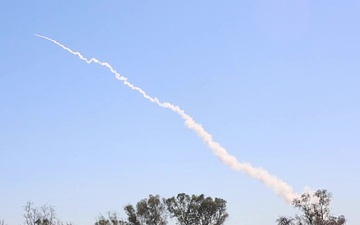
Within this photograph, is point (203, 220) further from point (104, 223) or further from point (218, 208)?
point (104, 223)

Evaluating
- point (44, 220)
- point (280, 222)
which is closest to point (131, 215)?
point (44, 220)

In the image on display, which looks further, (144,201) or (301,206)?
(144,201)

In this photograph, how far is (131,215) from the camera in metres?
84.2

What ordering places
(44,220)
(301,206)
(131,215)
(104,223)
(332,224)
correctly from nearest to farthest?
(332,224), (301,206), (44,220), (104,223), (131,215)

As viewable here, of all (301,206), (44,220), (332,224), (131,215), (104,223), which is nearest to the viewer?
(332,224)

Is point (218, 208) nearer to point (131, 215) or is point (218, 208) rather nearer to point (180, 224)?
point (180, 224)

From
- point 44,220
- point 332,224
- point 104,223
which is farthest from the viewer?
point 104,223

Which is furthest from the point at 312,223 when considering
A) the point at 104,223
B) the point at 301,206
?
the point at 104,223

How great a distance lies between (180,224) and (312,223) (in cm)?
3522

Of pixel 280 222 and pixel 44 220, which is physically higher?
pixel 44 220

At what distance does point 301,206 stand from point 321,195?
7.37ft

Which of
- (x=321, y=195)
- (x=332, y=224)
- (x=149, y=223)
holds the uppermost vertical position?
(x=149, y=223)

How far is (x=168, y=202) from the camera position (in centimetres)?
8662

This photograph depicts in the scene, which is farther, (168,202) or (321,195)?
(168,202)
